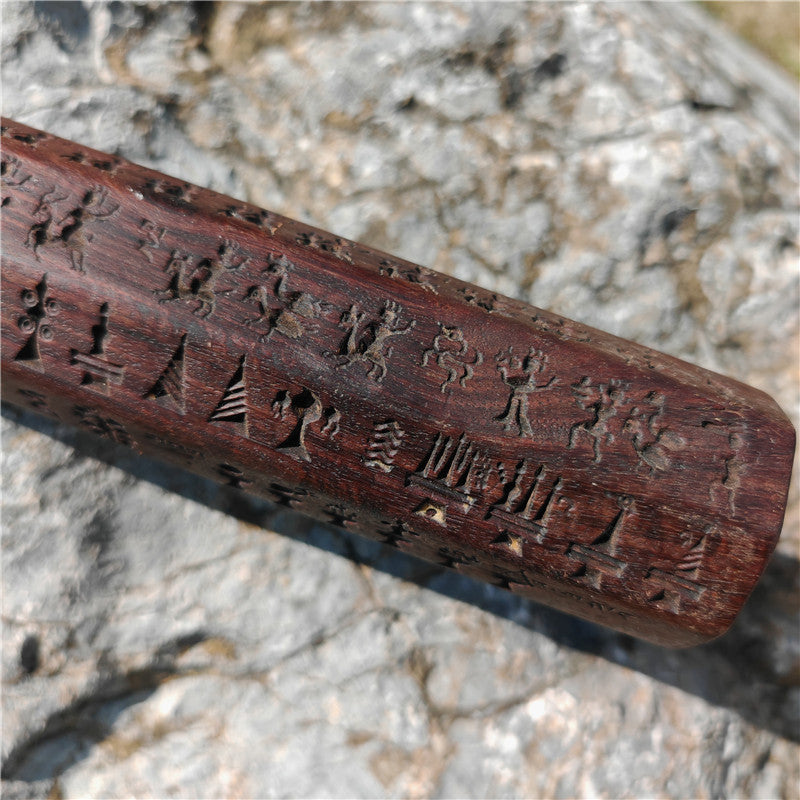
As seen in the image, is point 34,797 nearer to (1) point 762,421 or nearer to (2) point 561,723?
(2) point 561,723

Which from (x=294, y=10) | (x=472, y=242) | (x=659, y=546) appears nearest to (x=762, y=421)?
(x=659, y=546)

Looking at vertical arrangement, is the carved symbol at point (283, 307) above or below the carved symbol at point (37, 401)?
above

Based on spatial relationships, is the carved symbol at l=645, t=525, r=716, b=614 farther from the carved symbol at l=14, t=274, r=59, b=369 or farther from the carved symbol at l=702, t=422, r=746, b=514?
the carved symbol at l=14, t=274, r=59, b=369

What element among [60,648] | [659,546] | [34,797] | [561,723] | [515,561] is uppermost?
[659,546]

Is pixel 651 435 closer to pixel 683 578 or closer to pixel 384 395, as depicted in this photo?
pixel 683 578

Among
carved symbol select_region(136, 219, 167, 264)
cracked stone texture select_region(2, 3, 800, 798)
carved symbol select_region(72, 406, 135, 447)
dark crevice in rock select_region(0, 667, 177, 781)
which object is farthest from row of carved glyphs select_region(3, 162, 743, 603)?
dark crevice in rock select_region(0, 667, 177, 781)

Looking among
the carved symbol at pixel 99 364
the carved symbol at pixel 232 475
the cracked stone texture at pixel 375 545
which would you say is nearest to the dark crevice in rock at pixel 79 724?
the cracked stone texture at pixel 375 545

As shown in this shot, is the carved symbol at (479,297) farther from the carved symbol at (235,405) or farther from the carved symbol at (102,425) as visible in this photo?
the carved symbol at (102,425)
